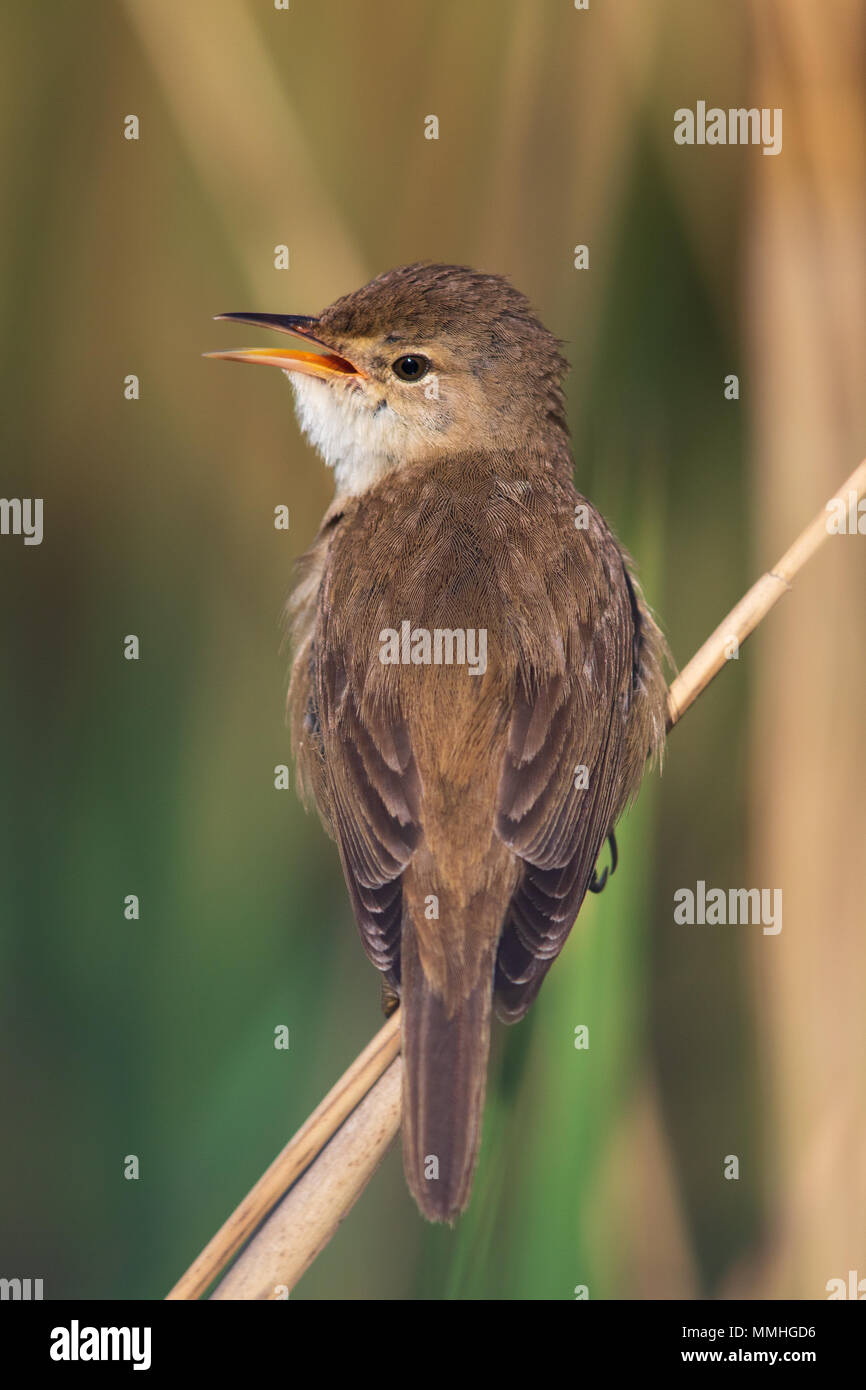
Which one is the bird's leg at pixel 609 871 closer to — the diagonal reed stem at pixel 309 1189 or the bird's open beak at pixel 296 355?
the diagonal reed stem at pixel 309 1189

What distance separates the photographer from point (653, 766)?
3102 mm

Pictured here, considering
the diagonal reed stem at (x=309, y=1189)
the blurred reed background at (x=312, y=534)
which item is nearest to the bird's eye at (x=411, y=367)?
the blurred reed background at (x=312, y=534)

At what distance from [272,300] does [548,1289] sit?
2508 millimetres

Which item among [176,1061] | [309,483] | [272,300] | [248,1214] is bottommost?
[248,1214]

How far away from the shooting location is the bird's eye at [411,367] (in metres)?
2.96

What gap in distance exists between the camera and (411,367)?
9.74 ft

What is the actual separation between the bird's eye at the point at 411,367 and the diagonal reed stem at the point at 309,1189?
1.56 m

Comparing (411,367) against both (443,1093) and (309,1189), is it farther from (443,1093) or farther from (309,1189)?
(309,1189)

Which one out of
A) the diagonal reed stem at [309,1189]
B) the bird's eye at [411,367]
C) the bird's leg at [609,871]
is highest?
the bird's eye at [411,367]

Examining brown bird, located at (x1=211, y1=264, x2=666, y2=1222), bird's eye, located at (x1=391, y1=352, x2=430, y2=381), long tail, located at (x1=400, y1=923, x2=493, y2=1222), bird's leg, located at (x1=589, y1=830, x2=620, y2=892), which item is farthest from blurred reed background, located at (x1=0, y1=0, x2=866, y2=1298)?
long tail, located at (x1=400, y1=923, x2=493, y2=1222)

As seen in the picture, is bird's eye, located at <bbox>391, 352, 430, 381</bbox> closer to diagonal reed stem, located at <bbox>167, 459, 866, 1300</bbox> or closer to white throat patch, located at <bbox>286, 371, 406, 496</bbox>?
white throat patch, located at <bbox>286, 371, 406, 496</bbox>

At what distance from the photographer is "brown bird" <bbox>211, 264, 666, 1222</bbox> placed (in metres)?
2.49

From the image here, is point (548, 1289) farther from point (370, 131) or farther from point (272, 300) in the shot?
point (370, 131)

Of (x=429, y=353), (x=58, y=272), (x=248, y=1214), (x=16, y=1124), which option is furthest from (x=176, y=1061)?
(x=58, y=272)
